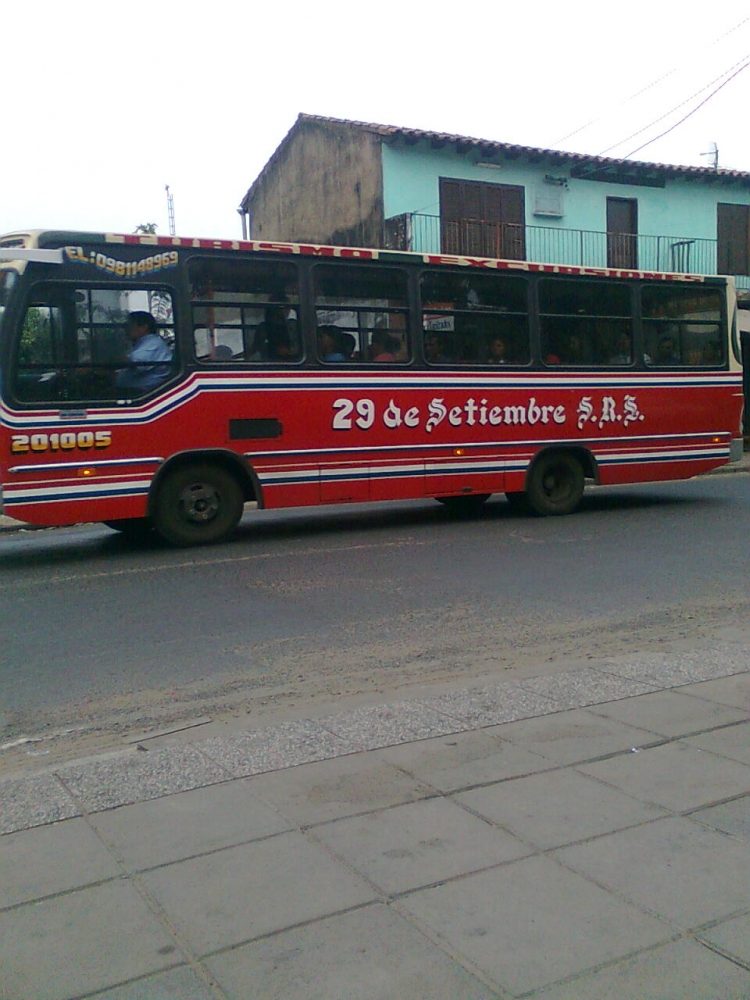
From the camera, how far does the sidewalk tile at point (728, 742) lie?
4145 mm

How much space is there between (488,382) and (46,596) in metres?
6.03

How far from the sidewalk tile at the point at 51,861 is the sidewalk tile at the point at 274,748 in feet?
2.49

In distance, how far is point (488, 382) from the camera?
464 inches

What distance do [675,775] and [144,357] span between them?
7.18 metres

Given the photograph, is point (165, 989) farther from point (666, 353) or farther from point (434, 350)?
point (666, 353)

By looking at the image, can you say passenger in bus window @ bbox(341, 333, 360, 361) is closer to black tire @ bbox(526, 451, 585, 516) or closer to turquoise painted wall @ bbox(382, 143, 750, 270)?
black tire @ bbox(526, 451, 585, 516)

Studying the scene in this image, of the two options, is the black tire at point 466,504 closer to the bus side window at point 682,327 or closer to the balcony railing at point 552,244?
the bus side window at point 682,327

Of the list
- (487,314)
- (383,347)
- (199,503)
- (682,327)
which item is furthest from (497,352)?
(199,503)

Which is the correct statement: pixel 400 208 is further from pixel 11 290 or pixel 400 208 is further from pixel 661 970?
pixel 661 970

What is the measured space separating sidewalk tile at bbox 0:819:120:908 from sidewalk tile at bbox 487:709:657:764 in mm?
1874

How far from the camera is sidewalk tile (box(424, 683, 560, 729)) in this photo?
185 inches

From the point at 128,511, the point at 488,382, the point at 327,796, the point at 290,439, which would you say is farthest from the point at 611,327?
the point at 327,796

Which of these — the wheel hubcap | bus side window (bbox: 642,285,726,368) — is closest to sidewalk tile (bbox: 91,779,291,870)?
the wheel hubcap

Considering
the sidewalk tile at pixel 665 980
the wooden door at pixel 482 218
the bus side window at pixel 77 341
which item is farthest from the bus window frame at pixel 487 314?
the wooden door at pixel 482 218
